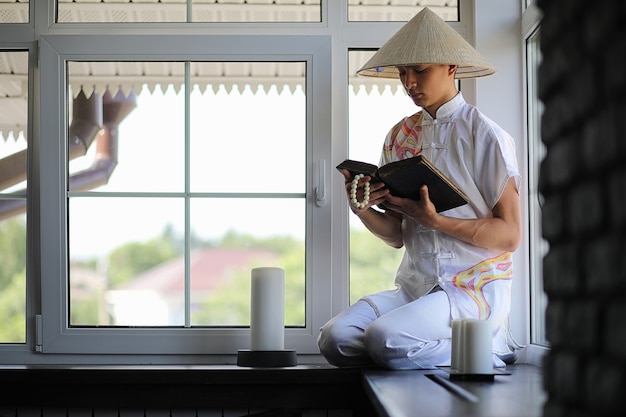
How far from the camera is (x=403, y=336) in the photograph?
286cm

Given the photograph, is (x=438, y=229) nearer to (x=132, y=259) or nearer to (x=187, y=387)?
(x=187, y=387)

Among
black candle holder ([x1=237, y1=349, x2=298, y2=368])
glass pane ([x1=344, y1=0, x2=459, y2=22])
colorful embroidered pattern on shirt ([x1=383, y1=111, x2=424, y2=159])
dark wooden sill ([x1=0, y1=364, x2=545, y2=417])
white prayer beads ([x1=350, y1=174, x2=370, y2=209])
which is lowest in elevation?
dark wooden sill ([x1=0, y1=364, x2=545, y2=417])

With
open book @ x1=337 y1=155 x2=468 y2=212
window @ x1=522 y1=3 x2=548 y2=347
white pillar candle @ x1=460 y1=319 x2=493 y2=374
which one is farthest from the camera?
window @ x1=522 y1=3 x2=548 y2=347

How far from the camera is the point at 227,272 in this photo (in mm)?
3635

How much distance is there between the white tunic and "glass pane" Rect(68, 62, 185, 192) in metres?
1.05

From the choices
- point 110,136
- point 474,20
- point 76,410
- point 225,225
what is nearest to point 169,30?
point 110,136

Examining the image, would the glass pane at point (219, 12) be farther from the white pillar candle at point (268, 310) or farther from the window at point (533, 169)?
the white pillar candle at point (268, 310)

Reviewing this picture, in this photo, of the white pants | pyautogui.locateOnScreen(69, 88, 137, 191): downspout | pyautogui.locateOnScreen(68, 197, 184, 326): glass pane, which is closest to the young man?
the white pants

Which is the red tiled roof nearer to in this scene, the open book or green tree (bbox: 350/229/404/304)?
green tree (bbox: 350/229/404/304)

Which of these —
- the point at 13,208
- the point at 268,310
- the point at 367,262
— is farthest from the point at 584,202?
the point at 13,208

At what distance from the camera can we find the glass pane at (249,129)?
363 cm

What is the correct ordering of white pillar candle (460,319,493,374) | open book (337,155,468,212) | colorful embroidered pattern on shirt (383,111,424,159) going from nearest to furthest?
white pillar candle (460,319,493,374)
open book (337,155,468,212)
colorful embroidered pattern on shirt (383,111,424,159)

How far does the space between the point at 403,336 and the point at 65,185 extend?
59.8 inches

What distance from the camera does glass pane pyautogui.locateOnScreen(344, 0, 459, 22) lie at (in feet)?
12.1
